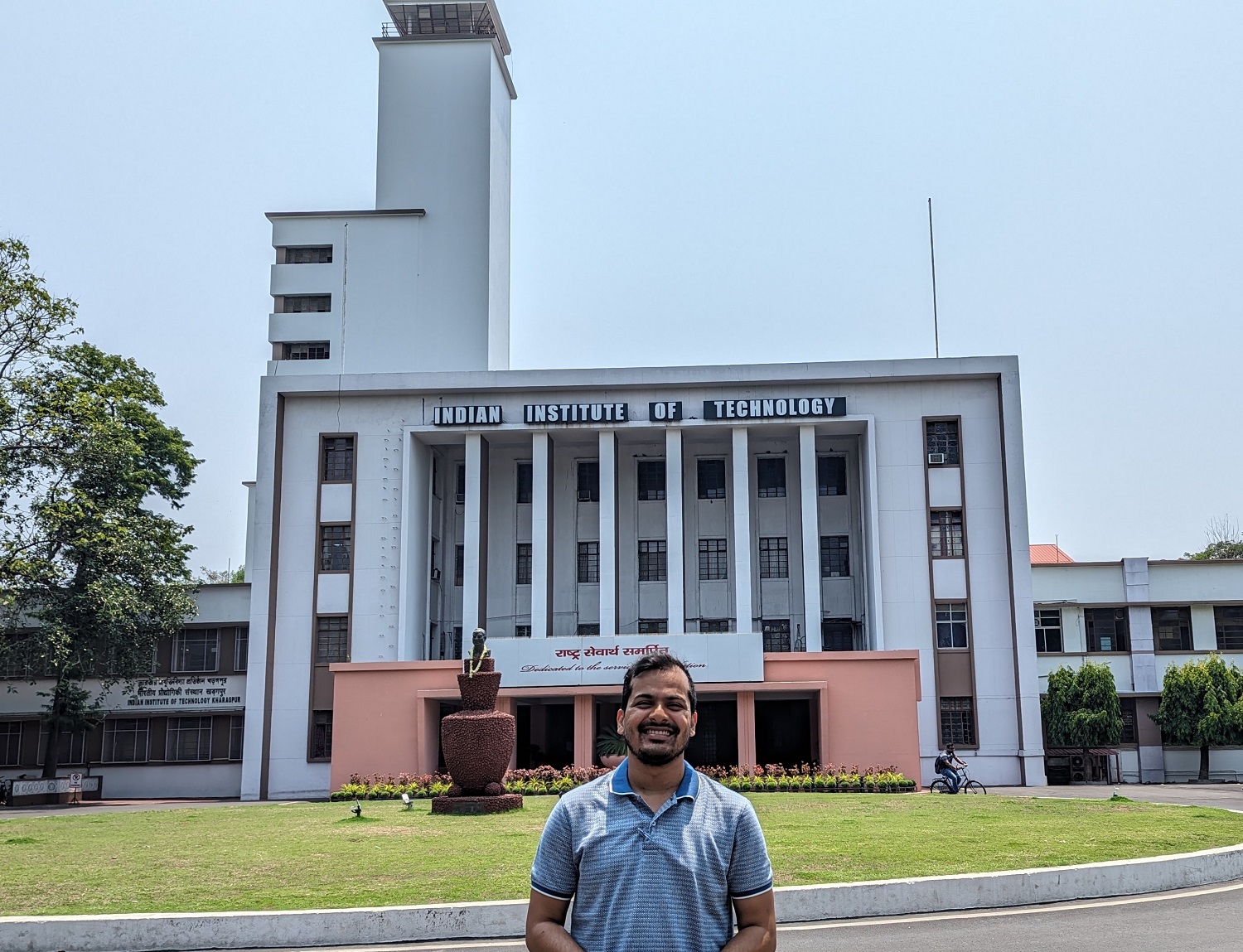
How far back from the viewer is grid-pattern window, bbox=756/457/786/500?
3981cm

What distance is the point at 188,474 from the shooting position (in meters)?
44.1

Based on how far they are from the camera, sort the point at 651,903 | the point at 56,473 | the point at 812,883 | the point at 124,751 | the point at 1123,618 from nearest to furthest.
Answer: the point at 651,903 → the point at 812,883 → the point at 56,473 → the point at 124,751 → the point at 1123,618

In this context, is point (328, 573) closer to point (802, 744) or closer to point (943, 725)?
point (802, 744)

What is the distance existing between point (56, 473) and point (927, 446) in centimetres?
2379

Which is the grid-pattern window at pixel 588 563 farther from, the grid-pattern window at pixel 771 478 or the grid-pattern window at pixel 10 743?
the grid-pattern window at pixel 10 743

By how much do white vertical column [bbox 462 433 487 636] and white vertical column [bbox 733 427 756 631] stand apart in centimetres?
736

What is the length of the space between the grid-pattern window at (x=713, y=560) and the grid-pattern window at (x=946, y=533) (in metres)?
6.70

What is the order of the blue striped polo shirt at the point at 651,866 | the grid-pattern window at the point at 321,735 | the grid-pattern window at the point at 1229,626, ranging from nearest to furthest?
the blue striped polo shirt at the point at 651,866
the grid-pattern window at the point at 321,735
the grid-pattern window at the point at 1229,626

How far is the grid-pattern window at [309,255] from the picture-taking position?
56062 millimetres

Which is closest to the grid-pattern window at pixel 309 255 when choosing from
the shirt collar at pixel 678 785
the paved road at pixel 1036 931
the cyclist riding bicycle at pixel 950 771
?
the cyclist riding bicycle at pixel 950 771

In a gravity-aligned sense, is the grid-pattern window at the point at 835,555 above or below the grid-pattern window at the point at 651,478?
below

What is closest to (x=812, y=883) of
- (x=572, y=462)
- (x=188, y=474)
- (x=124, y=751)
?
(x=572, y=462)

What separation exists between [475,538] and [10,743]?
53.4 ft

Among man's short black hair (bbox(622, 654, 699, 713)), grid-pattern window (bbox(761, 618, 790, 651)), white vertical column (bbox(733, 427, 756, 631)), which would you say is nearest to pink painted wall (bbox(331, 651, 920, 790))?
white vertical column (bbox(733, 427, 756, 631))
